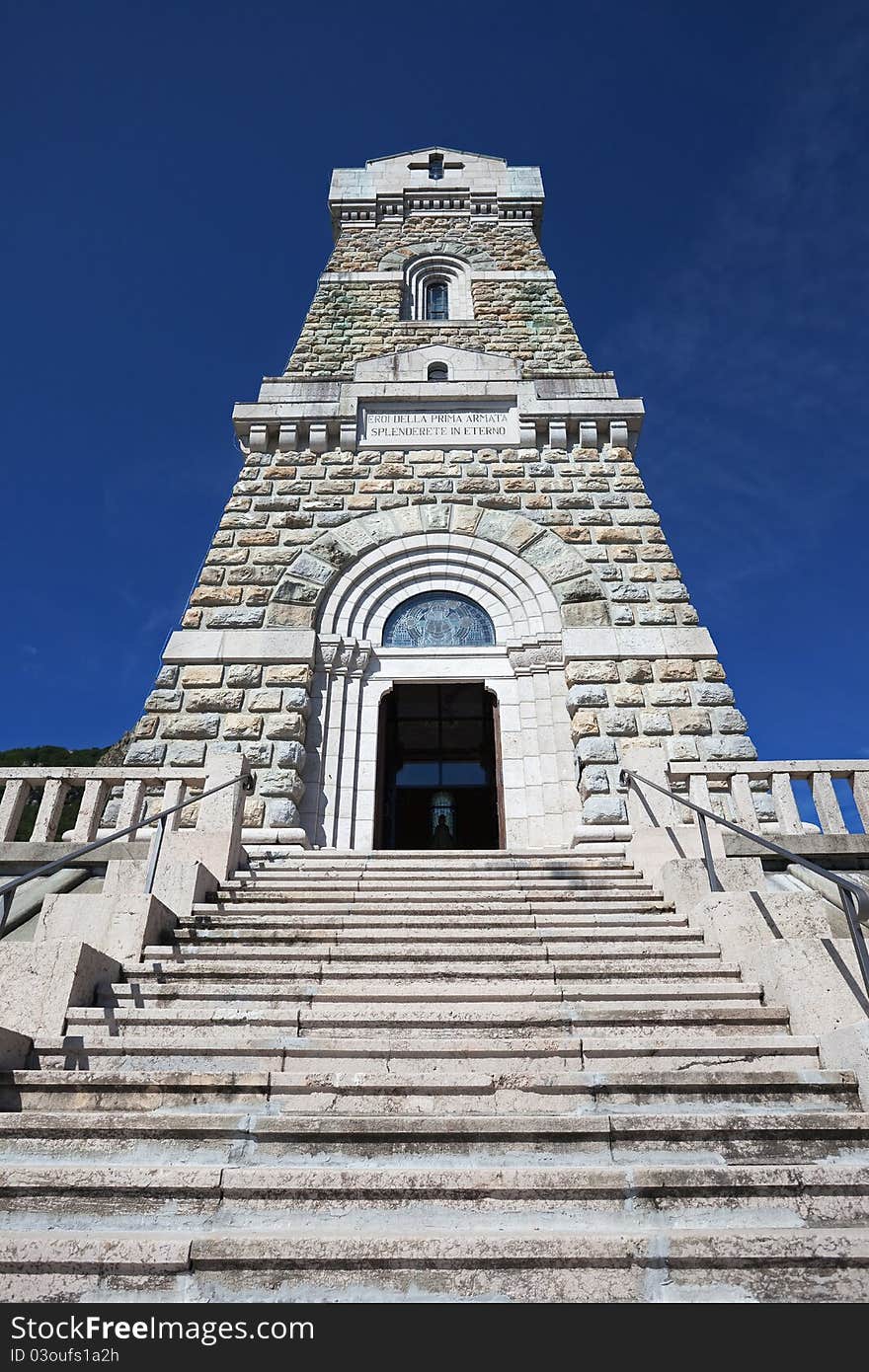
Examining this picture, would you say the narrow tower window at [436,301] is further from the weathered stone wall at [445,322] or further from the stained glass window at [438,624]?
the stained glass window at [438,624]

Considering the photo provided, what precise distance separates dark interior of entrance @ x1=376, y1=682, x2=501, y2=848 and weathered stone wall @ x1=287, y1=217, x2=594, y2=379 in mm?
5239

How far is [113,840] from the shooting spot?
5699mm

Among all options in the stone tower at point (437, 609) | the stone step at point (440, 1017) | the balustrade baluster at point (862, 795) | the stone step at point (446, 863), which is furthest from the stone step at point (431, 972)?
the stone tower at point (437, 609)

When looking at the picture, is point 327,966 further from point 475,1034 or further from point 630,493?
point 630,493

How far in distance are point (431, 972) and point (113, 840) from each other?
8.79ft

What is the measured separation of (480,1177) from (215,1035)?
1670 mm

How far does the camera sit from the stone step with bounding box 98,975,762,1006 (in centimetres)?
422

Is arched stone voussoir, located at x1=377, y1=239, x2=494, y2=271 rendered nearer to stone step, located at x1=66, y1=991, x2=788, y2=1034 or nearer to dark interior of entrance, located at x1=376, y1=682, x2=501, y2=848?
dark interior of entrance, located at x1=376, y1=682, x2=501, y2=848

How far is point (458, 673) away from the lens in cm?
955

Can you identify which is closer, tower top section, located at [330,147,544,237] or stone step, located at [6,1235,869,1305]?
stone step, located at [6,1235,869,1305]

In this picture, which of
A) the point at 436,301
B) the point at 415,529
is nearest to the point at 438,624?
the point at 415,529

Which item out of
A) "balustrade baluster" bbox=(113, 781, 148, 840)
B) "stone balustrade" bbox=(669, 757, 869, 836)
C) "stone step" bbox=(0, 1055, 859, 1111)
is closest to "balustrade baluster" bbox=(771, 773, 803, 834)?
"stone balustrade" bbox=(669, 757, 869, 836)

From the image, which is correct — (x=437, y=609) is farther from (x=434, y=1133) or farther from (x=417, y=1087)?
(x=434, y=1133)
